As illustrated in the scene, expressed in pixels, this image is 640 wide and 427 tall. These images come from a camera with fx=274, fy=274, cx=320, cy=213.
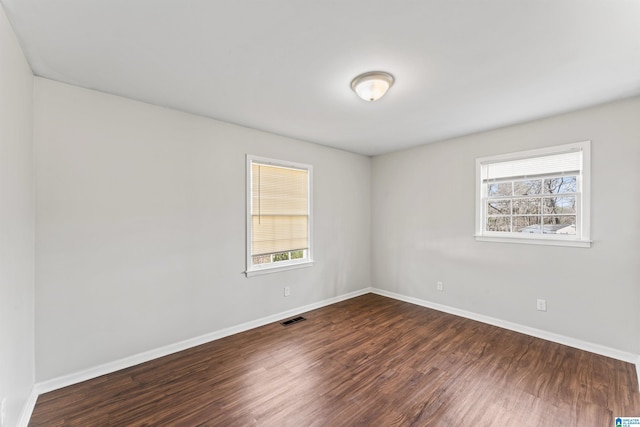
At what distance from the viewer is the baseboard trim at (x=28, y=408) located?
1846mm

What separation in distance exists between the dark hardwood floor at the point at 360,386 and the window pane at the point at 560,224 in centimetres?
125

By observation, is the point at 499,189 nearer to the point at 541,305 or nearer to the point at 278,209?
the point at 541,305

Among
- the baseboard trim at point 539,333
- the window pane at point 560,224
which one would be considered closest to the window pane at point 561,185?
the window pane at point 560,224

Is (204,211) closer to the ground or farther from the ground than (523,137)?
closer to the ground

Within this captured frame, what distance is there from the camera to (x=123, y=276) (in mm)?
2582

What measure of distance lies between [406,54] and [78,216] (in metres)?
2.97

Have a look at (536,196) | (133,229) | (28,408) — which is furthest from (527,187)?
(28,408)

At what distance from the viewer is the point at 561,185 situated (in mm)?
3119

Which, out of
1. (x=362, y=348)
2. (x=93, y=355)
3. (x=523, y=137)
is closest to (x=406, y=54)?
(x=523, y=137)

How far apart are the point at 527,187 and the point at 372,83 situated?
2536mm

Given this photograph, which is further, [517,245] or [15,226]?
[517,245]

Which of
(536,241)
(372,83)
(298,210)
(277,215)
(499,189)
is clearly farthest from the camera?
(298,210)

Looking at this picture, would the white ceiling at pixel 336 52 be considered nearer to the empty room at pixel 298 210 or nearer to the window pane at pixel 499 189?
the empty room at pixel 298 210

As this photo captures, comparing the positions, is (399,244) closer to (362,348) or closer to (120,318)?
(362,348)
